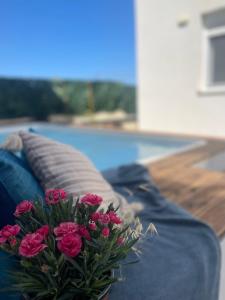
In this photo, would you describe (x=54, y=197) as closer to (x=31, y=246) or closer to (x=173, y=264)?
(x=31, y=246)

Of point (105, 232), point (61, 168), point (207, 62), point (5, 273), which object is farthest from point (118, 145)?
point (105, 232)

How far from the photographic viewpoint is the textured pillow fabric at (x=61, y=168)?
118 cm

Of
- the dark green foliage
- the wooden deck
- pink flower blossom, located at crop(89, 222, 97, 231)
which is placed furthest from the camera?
the dark green foliage

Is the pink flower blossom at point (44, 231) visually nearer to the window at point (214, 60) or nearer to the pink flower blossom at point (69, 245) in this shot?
the pink flower blossom at point (69, 245)

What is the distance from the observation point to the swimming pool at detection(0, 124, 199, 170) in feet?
15.1

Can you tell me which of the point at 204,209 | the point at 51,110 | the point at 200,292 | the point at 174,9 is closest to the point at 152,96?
the point at 174,9

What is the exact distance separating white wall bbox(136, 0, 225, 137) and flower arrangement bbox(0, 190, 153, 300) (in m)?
4.83

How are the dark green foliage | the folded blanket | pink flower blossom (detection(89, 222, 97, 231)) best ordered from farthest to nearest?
the dark green foliage → the folded blanket → pink flower blossom (detection(89, 222, 97, 231))

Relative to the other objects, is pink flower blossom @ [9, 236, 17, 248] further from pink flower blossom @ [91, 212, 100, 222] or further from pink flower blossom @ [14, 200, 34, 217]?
pink flower blossom @ [91, 212, 100, 222]

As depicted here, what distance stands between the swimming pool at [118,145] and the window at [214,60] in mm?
1386

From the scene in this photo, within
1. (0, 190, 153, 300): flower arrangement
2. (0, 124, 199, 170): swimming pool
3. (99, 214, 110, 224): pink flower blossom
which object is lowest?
(0, 124, 199, 170): swimming pool

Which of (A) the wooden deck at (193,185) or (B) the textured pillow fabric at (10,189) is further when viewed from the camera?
(A) the wooden deck at (193,185)

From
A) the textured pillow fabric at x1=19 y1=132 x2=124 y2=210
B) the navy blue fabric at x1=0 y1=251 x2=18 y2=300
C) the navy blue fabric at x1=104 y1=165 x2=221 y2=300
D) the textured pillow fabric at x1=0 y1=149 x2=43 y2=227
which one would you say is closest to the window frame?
the navy blue fabric at x1=104 y1=165 x2=221 y2=300

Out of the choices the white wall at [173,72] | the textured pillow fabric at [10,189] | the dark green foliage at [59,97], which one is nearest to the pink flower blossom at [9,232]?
the textured pillow fabric at [10,189]
